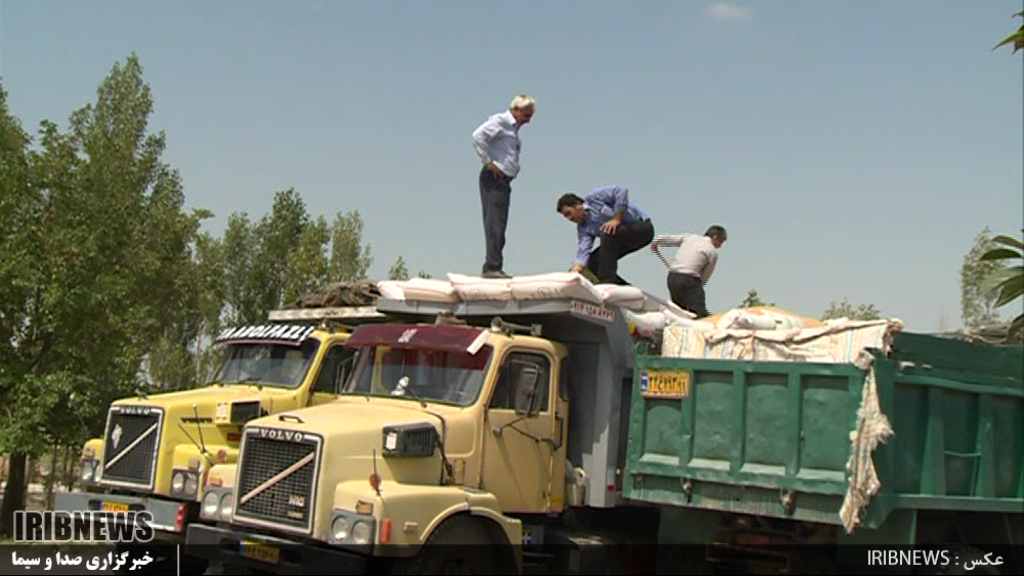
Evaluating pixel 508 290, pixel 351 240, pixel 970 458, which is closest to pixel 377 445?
pixel 508 290

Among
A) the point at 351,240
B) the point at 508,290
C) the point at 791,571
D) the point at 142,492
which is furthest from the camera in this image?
the point at 351,240

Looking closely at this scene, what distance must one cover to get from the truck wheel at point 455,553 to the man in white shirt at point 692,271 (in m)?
4.06

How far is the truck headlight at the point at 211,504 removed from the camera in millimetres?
8609

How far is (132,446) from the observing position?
416 inches

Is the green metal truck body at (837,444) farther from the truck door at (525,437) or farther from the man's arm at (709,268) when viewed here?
the man's arm at (709,268)

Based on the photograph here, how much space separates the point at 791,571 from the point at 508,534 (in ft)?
7.38

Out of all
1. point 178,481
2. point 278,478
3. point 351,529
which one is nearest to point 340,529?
point 351,529

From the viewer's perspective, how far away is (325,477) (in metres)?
7.76

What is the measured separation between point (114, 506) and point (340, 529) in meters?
3.66

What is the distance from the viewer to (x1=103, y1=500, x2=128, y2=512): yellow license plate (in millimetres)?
10062

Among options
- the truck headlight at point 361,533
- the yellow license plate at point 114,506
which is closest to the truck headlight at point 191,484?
the yellow license plate at point 114,506

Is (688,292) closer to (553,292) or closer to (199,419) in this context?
(553,292)

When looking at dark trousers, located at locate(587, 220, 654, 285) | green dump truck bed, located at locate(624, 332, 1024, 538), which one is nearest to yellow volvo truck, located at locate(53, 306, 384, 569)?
dark trousers, located at locate(587, 220, 654, 285)

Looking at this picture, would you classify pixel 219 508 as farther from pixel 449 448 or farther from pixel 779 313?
pixel 779 313
